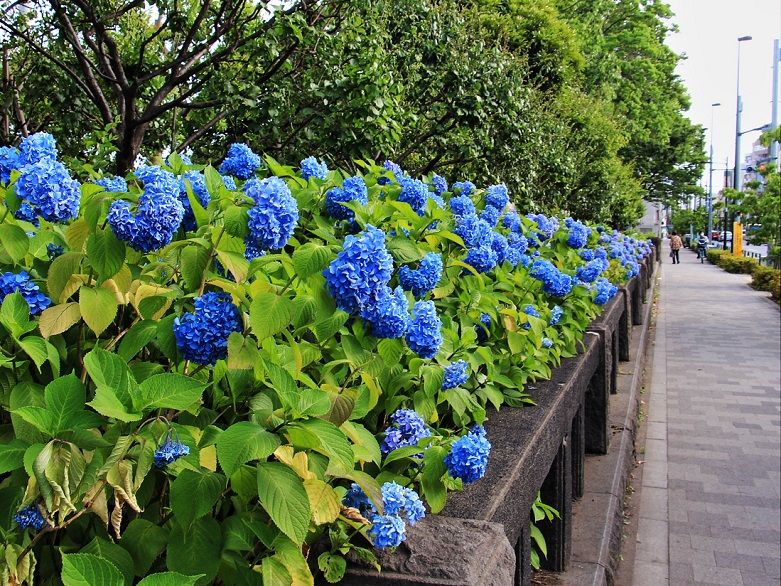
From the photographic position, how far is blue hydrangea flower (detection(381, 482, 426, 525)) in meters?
1.50

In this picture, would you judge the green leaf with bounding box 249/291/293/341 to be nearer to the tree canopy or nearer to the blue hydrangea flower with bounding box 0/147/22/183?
the blue hydrangea flower with bounding box 0/147/22/183

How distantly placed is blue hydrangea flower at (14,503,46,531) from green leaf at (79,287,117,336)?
0.34 m

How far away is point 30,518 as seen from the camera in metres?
1.15

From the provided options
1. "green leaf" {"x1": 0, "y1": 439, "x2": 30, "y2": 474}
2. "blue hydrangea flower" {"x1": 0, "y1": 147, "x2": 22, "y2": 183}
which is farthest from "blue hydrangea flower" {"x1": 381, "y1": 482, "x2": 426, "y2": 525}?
"blue hydrangea flower" {"x1": 0, "y1": 147, "x2": 22, "y2": 183}

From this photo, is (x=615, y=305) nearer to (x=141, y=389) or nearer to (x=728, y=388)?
(x=728, y=388)

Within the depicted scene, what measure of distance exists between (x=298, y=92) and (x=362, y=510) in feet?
15.3

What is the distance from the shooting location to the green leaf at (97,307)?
4.52ft

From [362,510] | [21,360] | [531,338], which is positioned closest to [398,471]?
[362,510]

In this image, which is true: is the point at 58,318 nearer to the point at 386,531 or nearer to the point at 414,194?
the point at 386,531

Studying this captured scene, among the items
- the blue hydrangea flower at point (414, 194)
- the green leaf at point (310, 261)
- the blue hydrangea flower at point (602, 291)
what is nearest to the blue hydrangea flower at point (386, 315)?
the green leaf at point (310, 261)

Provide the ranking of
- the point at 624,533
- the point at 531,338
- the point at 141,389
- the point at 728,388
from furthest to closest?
the point at 728,388
the point at 624,533
the point at 531,338
the point at 141,389

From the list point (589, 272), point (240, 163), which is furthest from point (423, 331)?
point (589, 272)

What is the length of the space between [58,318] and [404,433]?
2.88 feet

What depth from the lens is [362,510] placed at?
1.55 m
